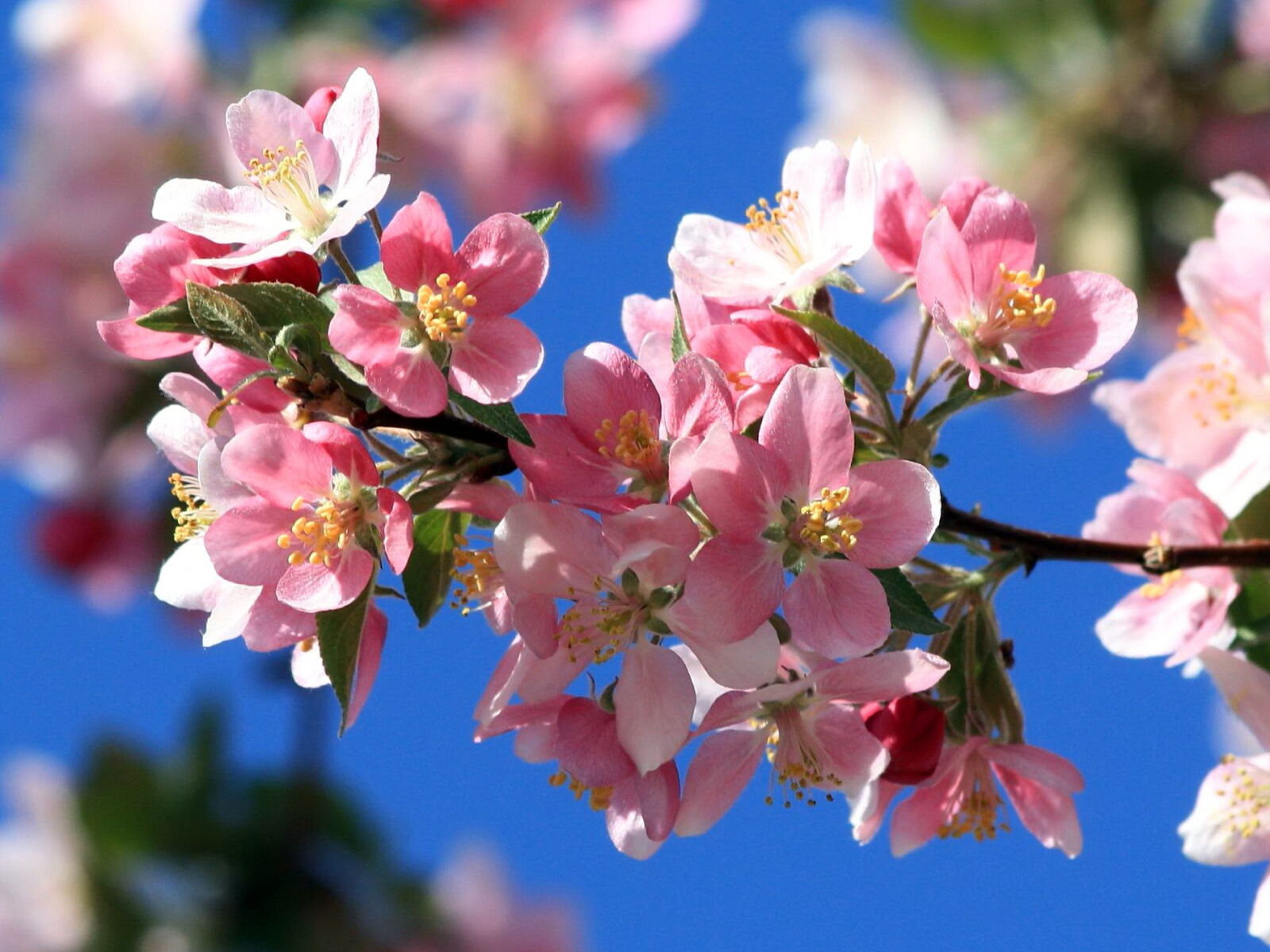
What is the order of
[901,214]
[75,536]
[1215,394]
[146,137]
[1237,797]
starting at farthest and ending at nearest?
[75,536]
[146,137]
[1215,394]
[1237,797]
[901,214]

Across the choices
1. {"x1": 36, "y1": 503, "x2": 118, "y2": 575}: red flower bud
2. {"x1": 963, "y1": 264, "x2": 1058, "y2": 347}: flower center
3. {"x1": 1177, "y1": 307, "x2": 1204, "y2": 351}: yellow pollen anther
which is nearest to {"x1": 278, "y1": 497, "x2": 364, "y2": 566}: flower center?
{"x1": 963, "y1": 264, "x2": 1058, "y2": 347}: flower center

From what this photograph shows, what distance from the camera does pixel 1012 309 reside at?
107 centimetres

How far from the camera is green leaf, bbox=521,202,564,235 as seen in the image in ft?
3.22

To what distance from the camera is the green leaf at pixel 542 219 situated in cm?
98

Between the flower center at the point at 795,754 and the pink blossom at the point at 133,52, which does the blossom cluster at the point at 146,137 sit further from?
the flower center at the point at 795,754

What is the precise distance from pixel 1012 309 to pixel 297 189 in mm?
475

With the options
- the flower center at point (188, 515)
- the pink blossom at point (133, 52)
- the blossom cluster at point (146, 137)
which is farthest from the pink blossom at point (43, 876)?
the flower center at point (188, 515)

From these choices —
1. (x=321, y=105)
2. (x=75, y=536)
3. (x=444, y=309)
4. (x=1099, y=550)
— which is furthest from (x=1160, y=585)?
(x=75, y=536)

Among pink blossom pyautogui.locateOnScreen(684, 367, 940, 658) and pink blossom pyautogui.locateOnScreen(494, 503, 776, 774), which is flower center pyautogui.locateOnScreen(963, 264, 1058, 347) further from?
pink blossom pyautogui.locateOnScreen(494, 503, 776, 774)

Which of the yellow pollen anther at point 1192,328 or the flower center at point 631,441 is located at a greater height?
the yellow pollen anther at point 1192,328

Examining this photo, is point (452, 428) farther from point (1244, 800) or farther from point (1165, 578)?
point (1244, 800)

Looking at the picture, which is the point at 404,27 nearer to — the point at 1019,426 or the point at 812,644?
the point at 1019,426

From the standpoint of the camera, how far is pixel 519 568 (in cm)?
92

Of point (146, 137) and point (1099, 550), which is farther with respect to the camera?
point (146, 137)
